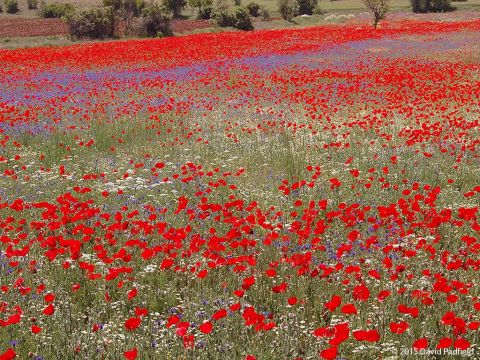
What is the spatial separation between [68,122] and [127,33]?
116 feet

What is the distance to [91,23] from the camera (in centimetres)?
4244

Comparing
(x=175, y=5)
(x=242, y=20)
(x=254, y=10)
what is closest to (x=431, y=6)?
(x=254, y=10)

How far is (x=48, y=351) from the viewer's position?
3697mm

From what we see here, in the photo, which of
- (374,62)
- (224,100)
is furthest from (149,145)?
(374,62)

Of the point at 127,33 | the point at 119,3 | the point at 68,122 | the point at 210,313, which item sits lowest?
the point at 210,313

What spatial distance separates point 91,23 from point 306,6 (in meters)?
46.4

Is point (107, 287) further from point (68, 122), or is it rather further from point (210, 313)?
point (68, 122)

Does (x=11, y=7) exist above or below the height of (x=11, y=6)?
below

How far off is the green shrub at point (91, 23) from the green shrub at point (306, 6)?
43547mm

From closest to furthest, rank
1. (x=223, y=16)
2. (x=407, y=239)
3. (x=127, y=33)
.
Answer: (x=407, y=239) < (x=127, y=33) < (x=223, y=16)

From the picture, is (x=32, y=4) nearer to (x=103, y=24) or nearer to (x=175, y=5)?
(x=175, y=5)

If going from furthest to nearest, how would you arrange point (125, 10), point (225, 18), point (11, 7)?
1. point (11, 7)
2. point (225, 18)
3. point (125, 10)

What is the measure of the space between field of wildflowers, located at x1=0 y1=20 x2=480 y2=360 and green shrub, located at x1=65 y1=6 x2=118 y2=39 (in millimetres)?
26122

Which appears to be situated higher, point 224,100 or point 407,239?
point 224,100
